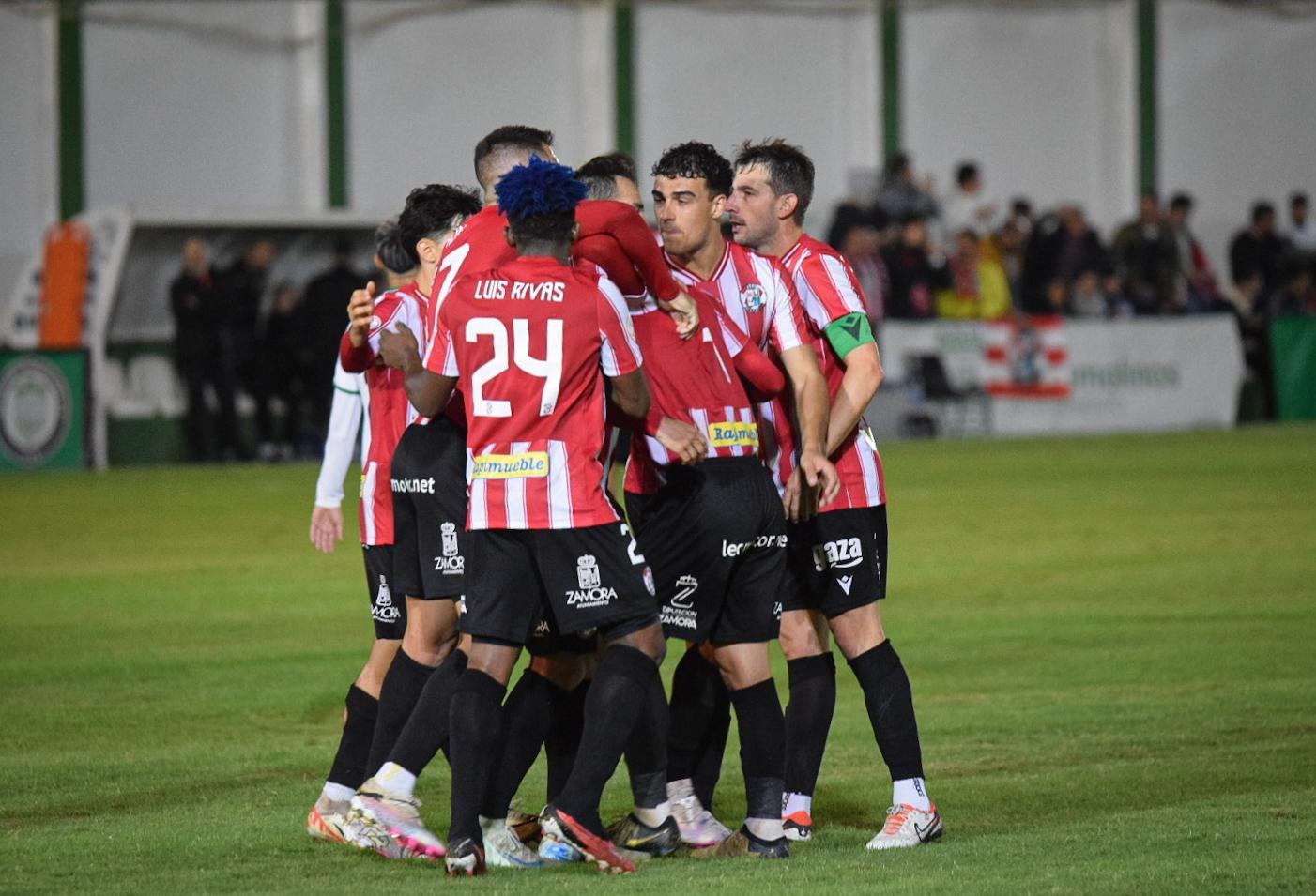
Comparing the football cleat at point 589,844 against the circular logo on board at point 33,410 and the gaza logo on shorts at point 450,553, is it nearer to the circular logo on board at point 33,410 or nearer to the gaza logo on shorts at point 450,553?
the gaza logo on shorts at point 450,553

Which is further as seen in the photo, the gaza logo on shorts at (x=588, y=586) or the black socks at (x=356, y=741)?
the black socks at (x=356, y=741)

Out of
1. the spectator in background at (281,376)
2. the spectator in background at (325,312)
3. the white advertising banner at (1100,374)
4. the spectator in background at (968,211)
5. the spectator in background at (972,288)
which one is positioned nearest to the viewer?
the spectator in background at (325,312)

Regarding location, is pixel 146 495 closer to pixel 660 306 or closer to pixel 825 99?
pixel 660 306

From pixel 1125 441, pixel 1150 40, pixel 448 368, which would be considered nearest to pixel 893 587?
pixel 448 368

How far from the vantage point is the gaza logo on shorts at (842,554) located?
638cm

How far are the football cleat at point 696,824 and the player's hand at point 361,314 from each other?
174cm

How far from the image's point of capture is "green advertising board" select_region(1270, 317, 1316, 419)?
86.7ft

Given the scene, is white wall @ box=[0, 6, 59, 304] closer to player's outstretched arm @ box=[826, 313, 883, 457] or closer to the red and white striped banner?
the red and white striped banner

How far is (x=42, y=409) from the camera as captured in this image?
70.1ft

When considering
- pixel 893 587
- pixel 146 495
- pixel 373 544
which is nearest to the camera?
pixel 373 544

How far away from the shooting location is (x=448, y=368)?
588cm

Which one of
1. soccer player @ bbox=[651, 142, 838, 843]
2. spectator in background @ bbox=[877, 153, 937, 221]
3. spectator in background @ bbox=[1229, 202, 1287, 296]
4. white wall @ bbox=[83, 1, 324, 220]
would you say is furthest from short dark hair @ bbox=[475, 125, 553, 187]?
spectator in background @ bbox=[1229, 202, 1287, 296]

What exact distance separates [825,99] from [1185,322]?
796cm

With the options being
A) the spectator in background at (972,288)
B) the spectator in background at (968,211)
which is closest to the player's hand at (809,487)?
the spectator in background at (972,288)
